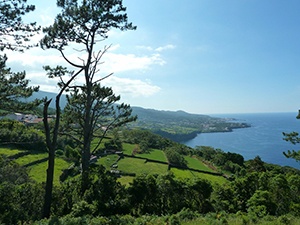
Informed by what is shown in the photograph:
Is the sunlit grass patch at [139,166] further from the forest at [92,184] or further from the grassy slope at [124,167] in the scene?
the forest at [92,184]

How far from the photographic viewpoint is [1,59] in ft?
32.9

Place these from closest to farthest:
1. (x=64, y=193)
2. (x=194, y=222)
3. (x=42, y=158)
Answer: (x=194, y=222)
(x=64, y=193)
(x=42, y=158)

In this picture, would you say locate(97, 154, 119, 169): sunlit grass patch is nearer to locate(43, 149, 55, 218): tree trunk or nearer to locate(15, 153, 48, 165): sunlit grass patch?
locate(15, 153, 48, 165): sunlit grass patch

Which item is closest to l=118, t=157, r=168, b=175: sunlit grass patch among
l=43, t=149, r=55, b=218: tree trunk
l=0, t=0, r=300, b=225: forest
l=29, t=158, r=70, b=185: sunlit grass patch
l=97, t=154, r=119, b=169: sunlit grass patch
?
l=97, t=154, r=119, b=169: sunlit grass patch

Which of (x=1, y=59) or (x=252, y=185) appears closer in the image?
(x=1, y=59)

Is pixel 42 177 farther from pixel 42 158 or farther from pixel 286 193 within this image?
pixel 286 193

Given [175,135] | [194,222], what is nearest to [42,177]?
[194,222]

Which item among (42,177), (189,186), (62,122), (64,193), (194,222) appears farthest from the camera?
(42,177)

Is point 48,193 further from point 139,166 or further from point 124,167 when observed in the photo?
point 139,166

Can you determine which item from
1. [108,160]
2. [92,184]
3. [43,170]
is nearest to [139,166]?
[108,160]

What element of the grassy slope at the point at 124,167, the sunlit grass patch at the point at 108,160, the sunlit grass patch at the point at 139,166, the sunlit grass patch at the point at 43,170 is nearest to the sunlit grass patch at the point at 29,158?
the grassy slope at the point at 124,167

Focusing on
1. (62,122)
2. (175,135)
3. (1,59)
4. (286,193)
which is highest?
(1,59)

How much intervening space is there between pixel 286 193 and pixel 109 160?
3213cm

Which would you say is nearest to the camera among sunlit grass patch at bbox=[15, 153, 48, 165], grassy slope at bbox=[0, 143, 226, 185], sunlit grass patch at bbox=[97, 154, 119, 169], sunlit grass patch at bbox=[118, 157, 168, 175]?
grassy slope at bbox=[0, 143, 226, 185]
